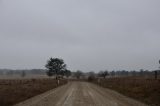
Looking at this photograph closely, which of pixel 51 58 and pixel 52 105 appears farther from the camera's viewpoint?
pixel 51 58

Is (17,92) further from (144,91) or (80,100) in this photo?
(144,91)

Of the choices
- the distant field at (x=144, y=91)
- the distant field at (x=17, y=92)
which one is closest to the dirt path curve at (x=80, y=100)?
the distant field at (x=17, y=92)

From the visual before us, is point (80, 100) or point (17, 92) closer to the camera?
point (80, 100)

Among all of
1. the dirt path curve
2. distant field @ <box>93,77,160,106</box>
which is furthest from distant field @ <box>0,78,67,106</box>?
distant field @ <box>93,77,160,106</box>

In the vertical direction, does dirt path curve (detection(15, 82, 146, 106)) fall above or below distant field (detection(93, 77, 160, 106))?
below

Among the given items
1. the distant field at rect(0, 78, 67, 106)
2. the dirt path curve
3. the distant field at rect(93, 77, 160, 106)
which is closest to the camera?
the dirt path curve

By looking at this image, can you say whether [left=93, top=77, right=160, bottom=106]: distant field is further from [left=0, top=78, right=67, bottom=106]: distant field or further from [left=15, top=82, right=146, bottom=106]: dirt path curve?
[left=0, top=78, right=67, bottom=106]: distant field

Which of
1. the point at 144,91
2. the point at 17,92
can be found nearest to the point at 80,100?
the point at 17,92

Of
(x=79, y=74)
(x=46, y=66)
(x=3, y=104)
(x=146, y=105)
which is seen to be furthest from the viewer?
(x=79, y=74)

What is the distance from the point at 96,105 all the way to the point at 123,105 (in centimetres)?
165

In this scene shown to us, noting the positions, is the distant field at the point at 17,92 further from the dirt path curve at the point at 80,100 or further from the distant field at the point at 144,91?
the distant field at the point at 144,91

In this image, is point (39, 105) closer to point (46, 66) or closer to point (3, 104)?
point (3, 104)

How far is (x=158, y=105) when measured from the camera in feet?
69.2

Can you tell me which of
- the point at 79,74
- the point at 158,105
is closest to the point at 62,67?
the point at 79,74
